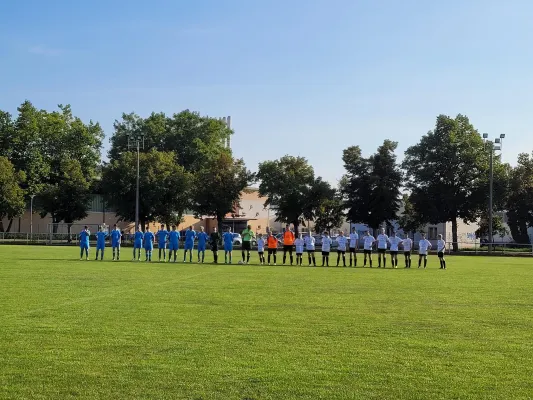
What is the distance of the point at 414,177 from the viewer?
57.7m

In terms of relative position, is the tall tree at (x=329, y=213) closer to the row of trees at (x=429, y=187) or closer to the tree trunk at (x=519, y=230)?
the row of trees at (x=429, y=187)

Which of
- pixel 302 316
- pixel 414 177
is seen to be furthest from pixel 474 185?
pixel 302 316

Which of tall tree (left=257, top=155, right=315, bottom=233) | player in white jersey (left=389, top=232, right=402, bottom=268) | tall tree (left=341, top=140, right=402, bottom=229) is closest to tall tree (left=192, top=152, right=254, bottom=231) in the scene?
tall tree (left=257, top=155, right=315, bottom=233)

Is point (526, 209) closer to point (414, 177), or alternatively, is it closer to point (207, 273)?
point (414, 177)

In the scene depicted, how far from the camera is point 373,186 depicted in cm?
5794

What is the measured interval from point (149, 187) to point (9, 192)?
573 inches

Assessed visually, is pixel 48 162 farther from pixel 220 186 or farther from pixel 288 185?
pixel 288 185

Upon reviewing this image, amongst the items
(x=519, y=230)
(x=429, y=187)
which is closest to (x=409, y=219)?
(x=429, y=187)

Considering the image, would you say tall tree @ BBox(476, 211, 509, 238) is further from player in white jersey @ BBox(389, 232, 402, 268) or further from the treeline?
player in white jersey @ BBox(389, 232, 402, 268)

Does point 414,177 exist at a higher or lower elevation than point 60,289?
higher

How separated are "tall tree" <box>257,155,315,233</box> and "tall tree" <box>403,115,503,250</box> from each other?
10484 mm

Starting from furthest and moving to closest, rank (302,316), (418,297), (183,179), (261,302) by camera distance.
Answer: (183,179) → (418,297) → (261,302) → (302,316)

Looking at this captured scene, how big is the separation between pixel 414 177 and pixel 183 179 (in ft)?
77.5

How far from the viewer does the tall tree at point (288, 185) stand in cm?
6262
